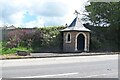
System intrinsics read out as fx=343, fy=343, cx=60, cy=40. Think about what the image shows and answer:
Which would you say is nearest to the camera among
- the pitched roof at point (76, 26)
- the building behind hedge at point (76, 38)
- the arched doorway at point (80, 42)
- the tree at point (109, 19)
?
the building behind hedge at point (76, 38)

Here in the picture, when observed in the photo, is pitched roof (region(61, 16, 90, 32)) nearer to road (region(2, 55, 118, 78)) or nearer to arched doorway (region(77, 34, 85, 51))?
arched doorway (region(77, 34, 85, 51))

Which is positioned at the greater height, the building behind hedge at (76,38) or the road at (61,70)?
the building behind hedge at (76,38)

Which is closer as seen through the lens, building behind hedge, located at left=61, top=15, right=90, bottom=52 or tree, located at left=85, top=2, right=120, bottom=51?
building behind hedge, located at left=61, top=15, right=90, bottom=52

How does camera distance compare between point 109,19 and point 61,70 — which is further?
point 109,19

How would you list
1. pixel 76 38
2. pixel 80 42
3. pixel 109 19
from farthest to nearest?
pixel 109 19 → pixel 80 42 → pixel 76 38

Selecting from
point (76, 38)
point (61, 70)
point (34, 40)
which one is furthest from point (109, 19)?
point (61, 70)

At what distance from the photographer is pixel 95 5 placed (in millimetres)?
44000

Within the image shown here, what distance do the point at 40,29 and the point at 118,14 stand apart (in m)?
10.5

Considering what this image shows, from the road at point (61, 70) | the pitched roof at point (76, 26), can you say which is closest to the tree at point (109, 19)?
the pitched roof at point (76, 26)

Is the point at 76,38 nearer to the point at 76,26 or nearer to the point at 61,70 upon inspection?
the point at 76,26

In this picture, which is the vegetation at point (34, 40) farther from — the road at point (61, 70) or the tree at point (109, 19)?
the road at point (61, 70)

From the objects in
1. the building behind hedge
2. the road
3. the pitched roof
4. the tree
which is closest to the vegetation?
the building behind hedge

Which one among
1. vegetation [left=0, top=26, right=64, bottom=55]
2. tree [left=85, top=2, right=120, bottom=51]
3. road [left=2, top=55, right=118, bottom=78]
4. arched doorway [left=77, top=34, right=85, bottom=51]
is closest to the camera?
road [left=2, top=55, right=118, bottom=78]

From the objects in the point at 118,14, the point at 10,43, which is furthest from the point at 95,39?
the point at 10,43
